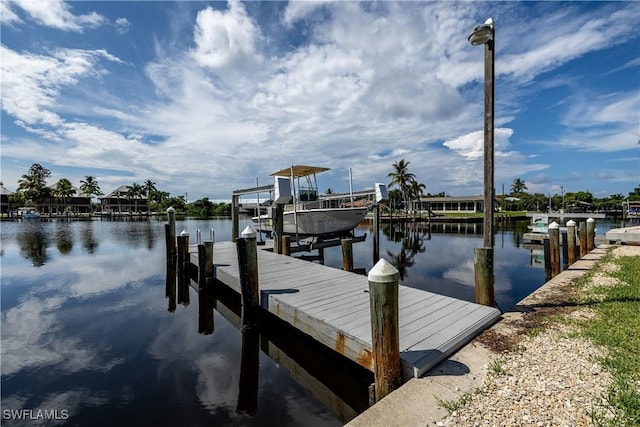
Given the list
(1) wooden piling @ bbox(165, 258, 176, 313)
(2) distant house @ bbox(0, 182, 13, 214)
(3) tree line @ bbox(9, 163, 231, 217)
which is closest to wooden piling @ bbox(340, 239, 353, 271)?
(1) wooden piling @ bbox(165, 258, 176, 313)

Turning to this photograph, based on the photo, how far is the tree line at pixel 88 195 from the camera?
74.1 meters

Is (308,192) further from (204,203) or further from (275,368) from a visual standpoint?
(204,203)

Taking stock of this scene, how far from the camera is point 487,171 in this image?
221 inches

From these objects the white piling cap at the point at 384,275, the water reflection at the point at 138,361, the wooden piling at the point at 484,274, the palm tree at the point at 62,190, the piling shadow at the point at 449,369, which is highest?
the palm tree at the point at 62,190

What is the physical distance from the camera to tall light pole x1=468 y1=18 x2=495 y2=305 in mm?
5305

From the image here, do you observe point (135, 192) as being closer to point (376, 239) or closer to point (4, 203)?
point (4, 203)

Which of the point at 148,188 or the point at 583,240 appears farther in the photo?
the point at 148,188

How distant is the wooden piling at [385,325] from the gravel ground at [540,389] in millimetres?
782

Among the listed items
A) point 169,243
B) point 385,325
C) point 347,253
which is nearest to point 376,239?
point 347,253

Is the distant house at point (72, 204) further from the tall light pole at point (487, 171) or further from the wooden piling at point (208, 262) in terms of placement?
the tall light pole at point (487, 171)

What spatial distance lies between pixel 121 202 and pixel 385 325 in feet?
325

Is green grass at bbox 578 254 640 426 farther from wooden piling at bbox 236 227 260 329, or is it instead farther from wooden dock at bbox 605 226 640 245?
wooden dock at bbox 605 226 640 245

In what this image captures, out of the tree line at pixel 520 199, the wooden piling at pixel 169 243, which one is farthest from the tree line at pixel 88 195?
the wooden piling at pixel 169 243

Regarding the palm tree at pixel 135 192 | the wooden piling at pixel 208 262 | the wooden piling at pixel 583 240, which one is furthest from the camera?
the palm tree at pixel 135 192
